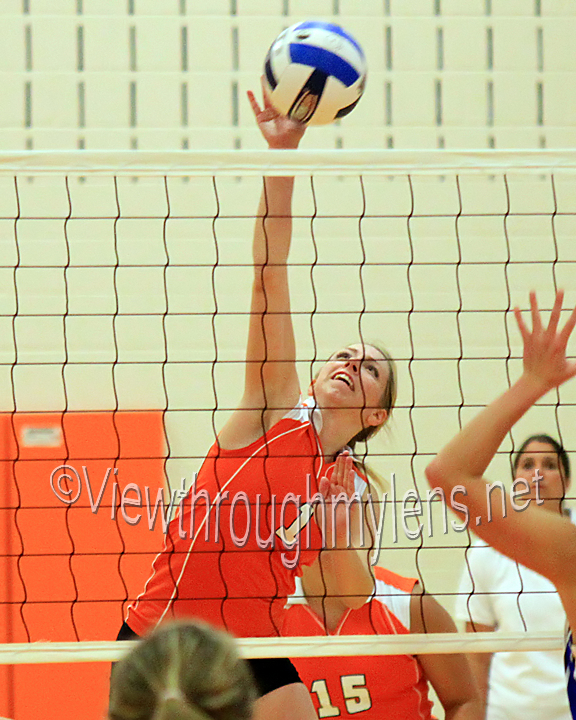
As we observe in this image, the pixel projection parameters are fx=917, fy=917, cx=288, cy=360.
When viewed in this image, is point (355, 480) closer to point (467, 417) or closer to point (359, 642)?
point (359, 642)

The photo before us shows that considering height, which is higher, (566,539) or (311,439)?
(311,439)

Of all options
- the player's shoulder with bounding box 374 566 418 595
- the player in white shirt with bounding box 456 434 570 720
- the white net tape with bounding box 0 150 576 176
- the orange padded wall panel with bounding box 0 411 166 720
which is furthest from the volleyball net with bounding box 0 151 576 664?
the white net tape with bounding box 0 150 576 176

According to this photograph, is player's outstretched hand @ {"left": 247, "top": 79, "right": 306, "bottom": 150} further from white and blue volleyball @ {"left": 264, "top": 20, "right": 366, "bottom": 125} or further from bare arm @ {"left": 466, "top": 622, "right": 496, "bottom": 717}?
bare arm @ {"left": 466, "top": 622, "right": 496, "bottom": 717}

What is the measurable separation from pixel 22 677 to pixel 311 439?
222cm

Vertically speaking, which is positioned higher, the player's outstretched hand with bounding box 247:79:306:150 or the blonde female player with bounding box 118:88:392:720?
the player's outstretched hand with bounding box 247:79:306:150

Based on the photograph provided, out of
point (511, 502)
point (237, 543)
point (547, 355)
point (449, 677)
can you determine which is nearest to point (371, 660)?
point (449, 677)

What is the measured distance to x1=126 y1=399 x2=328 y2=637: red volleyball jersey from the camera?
2.42 metres

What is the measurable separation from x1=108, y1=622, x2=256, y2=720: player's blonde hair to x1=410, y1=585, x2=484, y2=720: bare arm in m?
1.65

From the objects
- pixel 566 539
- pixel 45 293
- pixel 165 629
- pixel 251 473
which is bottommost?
pixel 165 629

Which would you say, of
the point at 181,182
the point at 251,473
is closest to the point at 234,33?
the point at 181,182

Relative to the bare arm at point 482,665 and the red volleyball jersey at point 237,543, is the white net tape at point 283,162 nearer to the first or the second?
the red volleyball jersey at point 237,543

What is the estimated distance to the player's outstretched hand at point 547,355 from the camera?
1604 millimetres

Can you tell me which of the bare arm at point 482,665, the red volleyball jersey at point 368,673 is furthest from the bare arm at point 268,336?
the bare arm at point 482,665

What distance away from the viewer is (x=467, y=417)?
15.1ft
